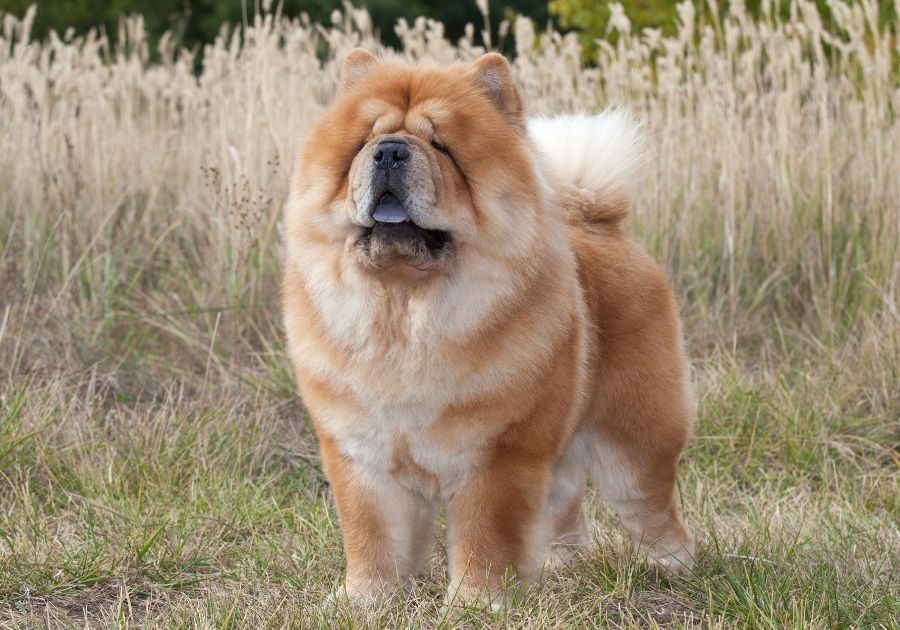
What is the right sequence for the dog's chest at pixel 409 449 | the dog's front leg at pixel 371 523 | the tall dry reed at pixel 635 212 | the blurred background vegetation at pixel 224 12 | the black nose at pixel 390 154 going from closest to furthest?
1. the black nose at pixel 390 154
2. the dog's chest at pixel 409 449
3. the dog's front leg at pixel 371 523
4. the tall dry reed at pixel 635 212
5. the blurred background vegetation at pixel 224 12

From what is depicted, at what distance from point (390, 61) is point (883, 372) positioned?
91.6 inches

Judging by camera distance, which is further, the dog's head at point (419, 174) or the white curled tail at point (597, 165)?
the white curled tail at point (597, 165)

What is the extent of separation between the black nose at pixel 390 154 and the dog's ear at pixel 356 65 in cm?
44

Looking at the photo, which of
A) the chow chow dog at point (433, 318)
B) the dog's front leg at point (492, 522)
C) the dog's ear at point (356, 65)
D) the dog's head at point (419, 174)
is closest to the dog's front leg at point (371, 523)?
the chow chow dog at point (433, 318)

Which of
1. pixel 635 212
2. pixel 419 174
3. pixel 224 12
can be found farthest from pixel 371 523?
pixel 224 12

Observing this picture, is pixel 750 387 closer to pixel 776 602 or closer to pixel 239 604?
pixel 776 602

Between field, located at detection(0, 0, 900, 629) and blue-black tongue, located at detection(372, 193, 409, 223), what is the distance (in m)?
0.86

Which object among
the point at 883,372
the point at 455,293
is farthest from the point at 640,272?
the point at 883,372

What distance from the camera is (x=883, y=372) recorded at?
163 inches

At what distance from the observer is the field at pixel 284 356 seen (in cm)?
280

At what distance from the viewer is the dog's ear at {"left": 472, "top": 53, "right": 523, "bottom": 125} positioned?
2.71 metres

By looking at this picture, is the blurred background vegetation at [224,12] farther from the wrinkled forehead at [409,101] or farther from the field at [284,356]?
the wrinkled forehead at [409,101]

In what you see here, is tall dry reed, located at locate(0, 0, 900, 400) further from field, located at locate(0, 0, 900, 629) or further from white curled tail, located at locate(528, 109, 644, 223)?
white curled tail, located at locate(528, 109, 644, 223)

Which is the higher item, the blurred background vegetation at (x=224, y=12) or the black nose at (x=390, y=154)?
the black nose at (x=390, y=154)
